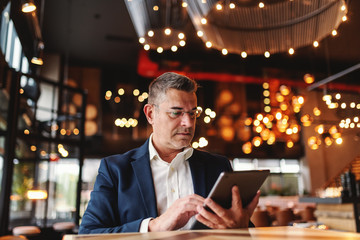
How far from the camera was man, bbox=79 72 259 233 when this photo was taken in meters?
1.74

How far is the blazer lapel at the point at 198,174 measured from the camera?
1.87 m

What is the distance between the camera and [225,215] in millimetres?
1398

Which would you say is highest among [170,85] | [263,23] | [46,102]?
[46,102]

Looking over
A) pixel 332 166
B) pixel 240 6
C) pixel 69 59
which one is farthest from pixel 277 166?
pixel 240 6

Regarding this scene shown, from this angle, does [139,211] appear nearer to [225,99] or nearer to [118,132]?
[118,132]

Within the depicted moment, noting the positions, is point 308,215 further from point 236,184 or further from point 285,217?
point 236,184

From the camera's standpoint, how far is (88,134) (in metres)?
12.0

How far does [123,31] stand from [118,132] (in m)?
3.90

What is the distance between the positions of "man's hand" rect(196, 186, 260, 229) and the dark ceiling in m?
7.56

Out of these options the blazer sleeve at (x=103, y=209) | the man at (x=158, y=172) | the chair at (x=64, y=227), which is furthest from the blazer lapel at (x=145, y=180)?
the chair at (x=64, y=227)

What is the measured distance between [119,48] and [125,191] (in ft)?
32.4

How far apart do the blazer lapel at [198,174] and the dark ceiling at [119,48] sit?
23.0 feet

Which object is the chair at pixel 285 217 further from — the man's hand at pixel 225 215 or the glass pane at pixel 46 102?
the glass pane at pixel 46 102

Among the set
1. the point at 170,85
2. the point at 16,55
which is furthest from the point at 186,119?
the point at 16,55
